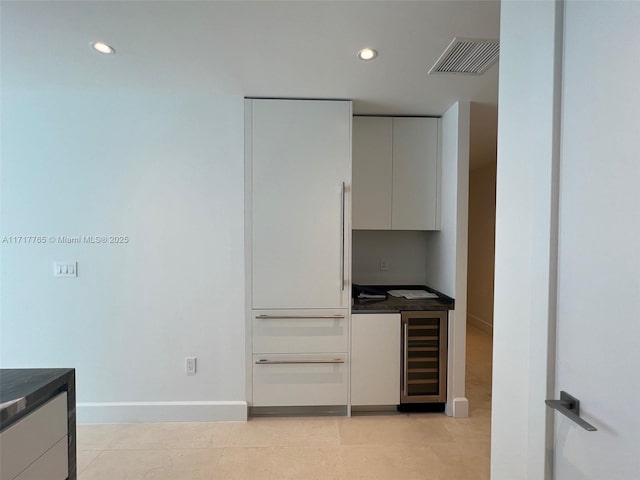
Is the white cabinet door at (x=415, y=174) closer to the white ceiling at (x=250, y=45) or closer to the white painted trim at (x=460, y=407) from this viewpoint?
the white ceiling at (x=250, y=45)

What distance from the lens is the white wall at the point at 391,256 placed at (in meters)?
3.12

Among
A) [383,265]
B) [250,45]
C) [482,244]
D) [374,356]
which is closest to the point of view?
[250,45]

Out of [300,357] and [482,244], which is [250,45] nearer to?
[300,357]

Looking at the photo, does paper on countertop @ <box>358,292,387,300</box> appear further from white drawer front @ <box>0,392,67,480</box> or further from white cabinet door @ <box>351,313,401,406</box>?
white drawer front @ <box>0,392,67,480</box>

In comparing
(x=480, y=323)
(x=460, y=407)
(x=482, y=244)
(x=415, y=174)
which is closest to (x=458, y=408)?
(x=460, y=407)

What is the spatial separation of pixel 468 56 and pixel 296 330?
84.4 inches

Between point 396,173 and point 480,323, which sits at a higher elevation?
point 396,173

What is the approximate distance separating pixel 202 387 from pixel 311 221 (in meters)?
1.55

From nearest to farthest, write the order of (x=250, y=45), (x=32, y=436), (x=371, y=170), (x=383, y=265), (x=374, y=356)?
(x=32, y=436) < (x=250, y=45) < (x=374, y=356) < (x=371, y=170) < (x=383, y=265)

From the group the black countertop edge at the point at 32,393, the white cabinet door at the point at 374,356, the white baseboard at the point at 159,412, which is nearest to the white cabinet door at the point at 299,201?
the white cabinet door at the point at 374,356

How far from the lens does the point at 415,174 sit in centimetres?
272

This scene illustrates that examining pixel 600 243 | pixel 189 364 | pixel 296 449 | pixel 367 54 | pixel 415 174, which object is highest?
pixel 367 54

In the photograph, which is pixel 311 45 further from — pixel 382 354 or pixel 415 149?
pixel 382 354

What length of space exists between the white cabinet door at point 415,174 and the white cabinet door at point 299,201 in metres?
0.57
